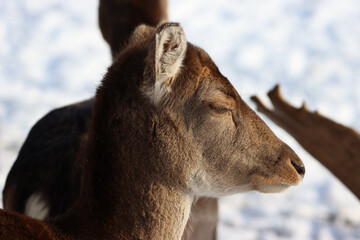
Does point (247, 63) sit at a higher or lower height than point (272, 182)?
lower

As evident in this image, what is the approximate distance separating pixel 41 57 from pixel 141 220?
6.88 m

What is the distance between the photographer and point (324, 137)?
4367 mm

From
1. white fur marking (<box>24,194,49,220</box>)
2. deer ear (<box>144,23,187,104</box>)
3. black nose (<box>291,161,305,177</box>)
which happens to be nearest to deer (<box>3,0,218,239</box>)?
white fur marking (<box>24,194,49,220</box>)

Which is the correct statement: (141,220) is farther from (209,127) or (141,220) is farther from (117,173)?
(209,127)

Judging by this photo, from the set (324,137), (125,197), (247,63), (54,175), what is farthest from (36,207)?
(247,63)

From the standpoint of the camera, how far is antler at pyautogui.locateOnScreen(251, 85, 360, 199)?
4.23 m

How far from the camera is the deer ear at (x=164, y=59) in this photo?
7.78ft

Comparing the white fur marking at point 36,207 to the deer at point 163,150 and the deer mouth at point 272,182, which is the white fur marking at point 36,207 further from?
the deer mouth at point 272,182

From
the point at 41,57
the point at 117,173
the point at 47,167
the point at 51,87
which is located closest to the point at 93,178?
the point at 117,173

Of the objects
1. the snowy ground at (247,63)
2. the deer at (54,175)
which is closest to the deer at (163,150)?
the deer at (54,175)

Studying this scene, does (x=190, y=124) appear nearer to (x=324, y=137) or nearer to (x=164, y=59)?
(x=164, y=59)

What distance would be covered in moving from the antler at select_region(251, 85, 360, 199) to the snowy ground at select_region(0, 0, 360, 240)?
5.34 ft

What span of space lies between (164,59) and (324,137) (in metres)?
2.28

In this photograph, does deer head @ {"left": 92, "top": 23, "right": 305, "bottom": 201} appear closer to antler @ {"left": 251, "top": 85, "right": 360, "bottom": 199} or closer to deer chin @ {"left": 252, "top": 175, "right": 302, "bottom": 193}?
deer chin @ {"left": 252, "top": 175, "right": 302, "bottom": 193}
